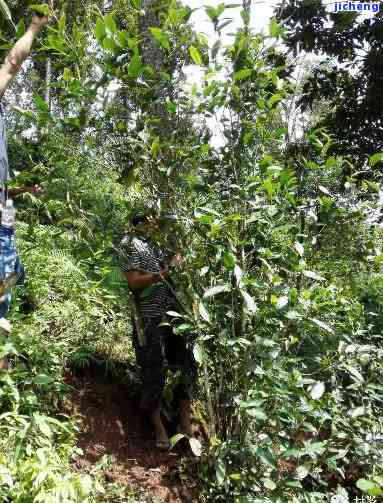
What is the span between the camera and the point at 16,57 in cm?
186

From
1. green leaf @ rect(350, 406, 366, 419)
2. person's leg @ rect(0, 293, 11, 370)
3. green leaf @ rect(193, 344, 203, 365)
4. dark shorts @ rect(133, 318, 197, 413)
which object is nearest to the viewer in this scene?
person's leg @ rect(0, 293, 11, 370)

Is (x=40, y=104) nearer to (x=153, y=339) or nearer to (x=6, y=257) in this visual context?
(x=6, y=257)

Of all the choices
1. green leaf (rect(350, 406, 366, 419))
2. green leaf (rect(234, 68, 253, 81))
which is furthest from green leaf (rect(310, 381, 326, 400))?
green leaf (rect(234, 68, 253, 81))

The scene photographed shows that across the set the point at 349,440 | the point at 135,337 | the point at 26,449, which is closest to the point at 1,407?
the point at 26,449

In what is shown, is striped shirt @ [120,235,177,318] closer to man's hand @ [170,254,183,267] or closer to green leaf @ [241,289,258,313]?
man's hand @ [170,254,183,267]

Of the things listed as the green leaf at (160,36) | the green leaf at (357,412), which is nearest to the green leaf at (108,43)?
the green leaf at (160,36)

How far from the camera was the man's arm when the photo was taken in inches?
70.6

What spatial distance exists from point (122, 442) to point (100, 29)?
209 cm

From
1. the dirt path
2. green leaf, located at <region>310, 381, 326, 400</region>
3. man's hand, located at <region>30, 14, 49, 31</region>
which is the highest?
man's hand, located at <region>30, 14, 49, 31</region>

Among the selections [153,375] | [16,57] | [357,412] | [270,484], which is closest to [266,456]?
A: [270,484]

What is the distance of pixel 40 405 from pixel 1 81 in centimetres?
156

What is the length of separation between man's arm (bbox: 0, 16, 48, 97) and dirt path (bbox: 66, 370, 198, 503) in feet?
5.78

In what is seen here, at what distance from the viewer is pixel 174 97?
2168 mm

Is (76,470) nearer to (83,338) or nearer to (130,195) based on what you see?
(83,338)
